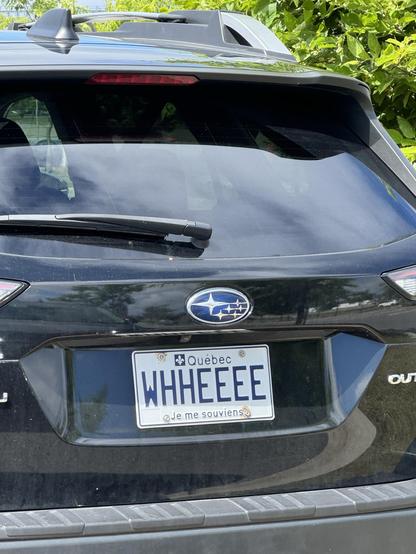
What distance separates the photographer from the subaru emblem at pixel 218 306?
2268mm

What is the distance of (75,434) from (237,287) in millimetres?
552

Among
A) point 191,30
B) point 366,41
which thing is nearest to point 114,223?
point 191,30

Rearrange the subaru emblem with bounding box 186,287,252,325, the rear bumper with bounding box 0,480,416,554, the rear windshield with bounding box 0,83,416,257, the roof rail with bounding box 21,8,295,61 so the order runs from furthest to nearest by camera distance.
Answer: the roof rail with bounding box 21,8,295,61 < the rear windshield with bounding box 0,83,416,257 < the subaru emblem with bounding box 186,287,252,325 < the rear bumper with bounding box 0,480,416,554

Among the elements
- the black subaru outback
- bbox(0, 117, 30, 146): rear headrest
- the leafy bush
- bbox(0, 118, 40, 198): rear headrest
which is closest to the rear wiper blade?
the black subaru outback

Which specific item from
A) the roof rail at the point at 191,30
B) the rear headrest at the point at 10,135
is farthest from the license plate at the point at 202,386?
the roof rail at the point at 191,30

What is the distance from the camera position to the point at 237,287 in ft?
7.55

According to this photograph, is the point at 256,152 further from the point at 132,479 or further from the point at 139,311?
the point at 132,479

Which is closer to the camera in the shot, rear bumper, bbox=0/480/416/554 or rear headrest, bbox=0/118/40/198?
rear bumper, bbox=0/480/416/554

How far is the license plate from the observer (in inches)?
88.8

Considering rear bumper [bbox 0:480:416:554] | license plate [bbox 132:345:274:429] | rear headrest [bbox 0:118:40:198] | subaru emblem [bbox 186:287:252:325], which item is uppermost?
rear headrest [bbox 0:118:40:198]

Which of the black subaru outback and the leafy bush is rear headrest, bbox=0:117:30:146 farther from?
the leafy bush

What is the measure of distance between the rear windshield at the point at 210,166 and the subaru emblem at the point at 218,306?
4.7 inches

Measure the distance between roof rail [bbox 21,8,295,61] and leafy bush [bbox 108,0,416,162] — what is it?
58.9 inches

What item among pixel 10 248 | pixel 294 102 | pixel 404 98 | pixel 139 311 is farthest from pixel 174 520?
pixel 404 98
